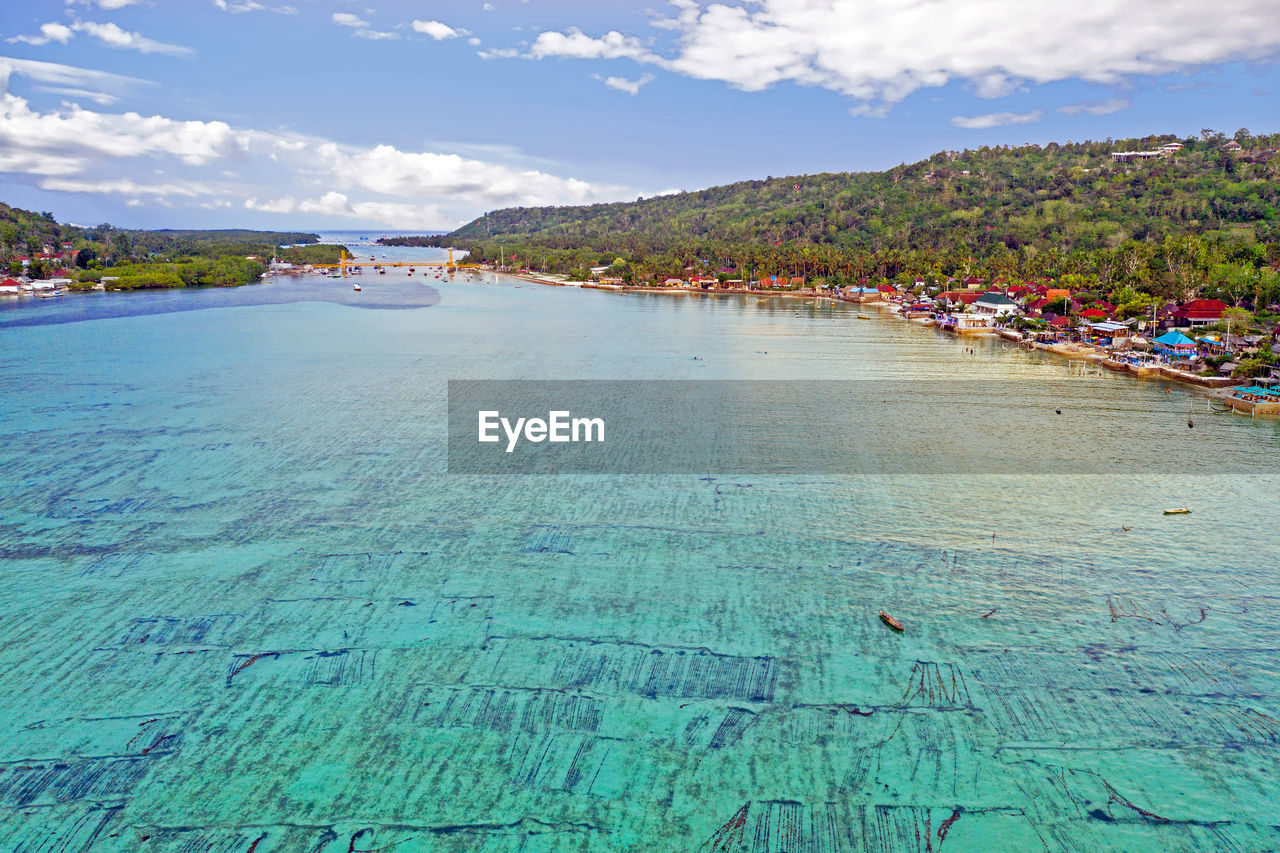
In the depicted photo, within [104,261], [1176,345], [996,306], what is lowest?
[1176,345]

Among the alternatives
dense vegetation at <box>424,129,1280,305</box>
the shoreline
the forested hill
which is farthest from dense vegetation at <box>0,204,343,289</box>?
the forested hill

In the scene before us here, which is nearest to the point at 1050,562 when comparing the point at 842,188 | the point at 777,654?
the point at 777,654

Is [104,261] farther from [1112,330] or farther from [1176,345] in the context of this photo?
[1176,345]

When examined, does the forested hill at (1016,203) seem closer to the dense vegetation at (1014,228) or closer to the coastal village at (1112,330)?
the dense vegetation at (1014,228)

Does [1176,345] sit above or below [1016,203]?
below

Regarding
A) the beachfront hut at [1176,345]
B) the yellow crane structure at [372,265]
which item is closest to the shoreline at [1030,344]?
the beachfront hut at [1176,345]

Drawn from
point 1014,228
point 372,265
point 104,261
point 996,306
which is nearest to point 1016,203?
point 1014,228

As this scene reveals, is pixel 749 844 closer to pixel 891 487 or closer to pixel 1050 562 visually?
pixel 1050 562
